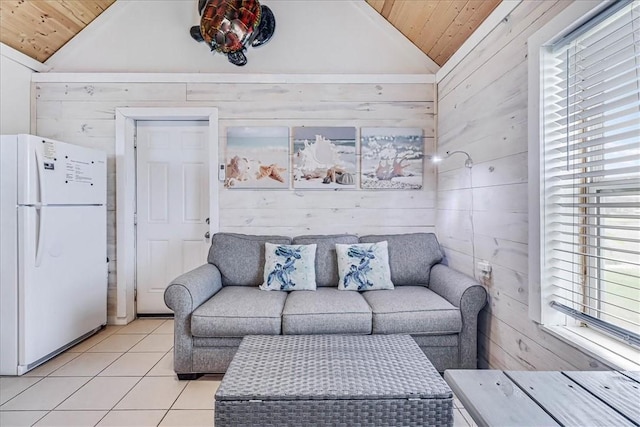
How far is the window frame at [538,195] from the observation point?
1.54 meters

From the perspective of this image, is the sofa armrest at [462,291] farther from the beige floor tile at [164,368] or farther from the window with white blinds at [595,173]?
the beige floor tile at [164,368]

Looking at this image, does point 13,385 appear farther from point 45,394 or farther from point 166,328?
point 166,328

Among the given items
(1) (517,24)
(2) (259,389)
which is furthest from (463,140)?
(2) (259,389)

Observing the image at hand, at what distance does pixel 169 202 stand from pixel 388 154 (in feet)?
7.36

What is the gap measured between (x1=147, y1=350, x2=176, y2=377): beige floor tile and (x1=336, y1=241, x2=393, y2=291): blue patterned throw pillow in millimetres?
1374

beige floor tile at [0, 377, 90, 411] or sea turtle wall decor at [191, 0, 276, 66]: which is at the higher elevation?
sea turtle wall decor at [191, 0, 276, 66]

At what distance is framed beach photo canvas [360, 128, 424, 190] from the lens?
323 cm

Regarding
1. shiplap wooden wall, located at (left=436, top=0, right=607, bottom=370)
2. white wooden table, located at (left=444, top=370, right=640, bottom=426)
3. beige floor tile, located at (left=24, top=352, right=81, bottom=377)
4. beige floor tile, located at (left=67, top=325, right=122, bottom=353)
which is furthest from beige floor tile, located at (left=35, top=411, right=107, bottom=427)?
shiplap wooden wall, located at (left=436, top=0, right=607, bottom=370)

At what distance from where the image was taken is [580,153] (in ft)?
5.18

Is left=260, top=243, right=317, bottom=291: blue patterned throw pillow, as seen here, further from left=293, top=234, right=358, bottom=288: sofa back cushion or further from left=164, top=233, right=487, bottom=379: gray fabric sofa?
left=164, top=233, right=487, bottom=379: gray fabric sofa

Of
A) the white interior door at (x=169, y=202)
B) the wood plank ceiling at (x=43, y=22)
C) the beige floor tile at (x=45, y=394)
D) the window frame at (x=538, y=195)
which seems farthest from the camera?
the white interior door at (x=169, y=202)

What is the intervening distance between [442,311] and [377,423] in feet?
3.43

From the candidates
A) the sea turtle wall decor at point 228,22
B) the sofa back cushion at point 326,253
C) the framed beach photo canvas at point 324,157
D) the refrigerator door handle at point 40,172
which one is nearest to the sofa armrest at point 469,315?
the sofa back cushion at point 326,253

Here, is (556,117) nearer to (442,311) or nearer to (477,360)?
(442,311)
